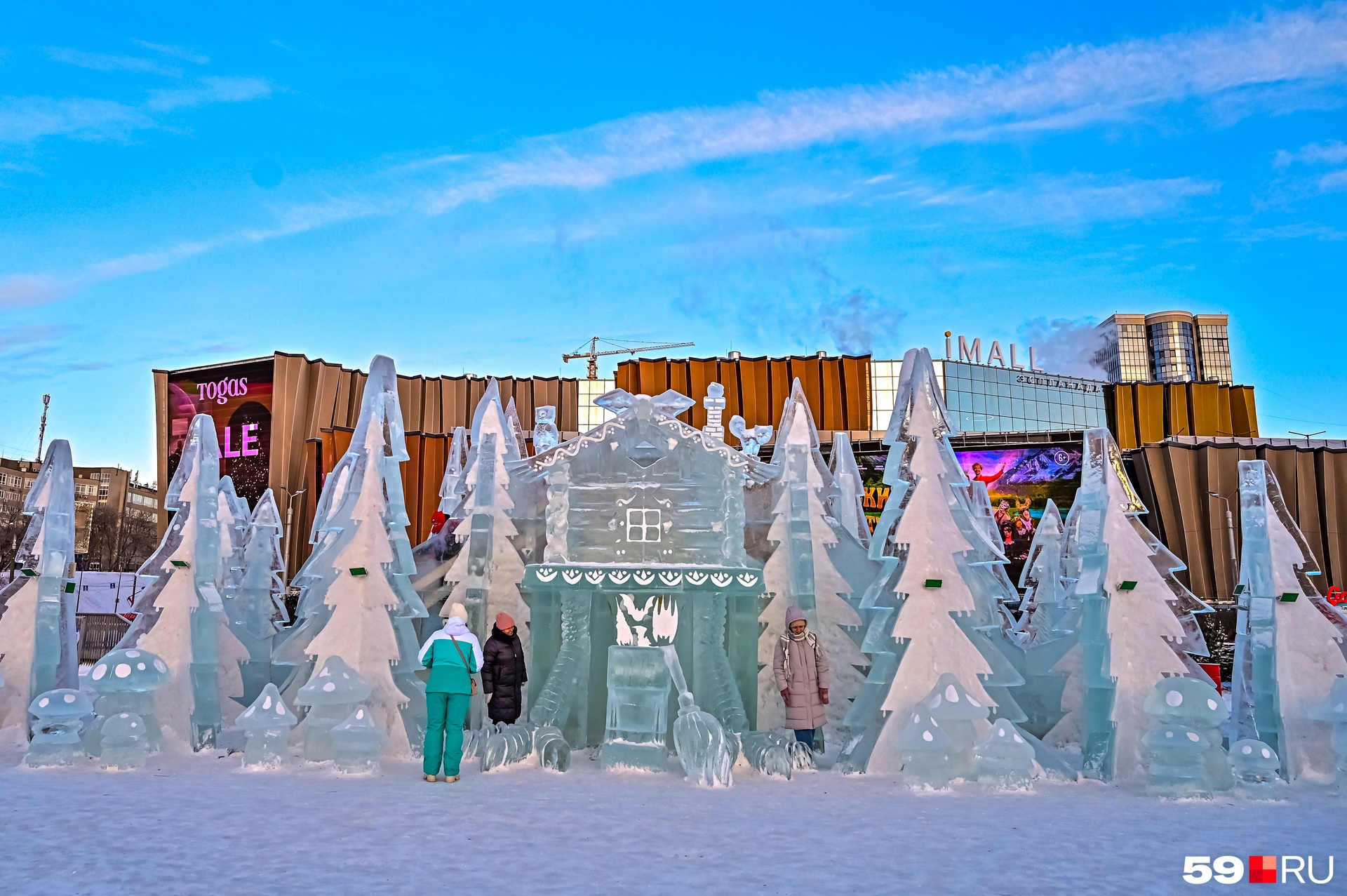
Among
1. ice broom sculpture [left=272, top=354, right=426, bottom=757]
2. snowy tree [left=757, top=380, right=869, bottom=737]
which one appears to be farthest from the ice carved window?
ice broom sculpture [left=272, top=354, right=426, bottom=757]

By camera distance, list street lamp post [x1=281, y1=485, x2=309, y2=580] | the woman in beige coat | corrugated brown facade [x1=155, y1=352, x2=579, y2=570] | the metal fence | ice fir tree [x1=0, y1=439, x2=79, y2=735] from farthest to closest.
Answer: corrugated brown facade [x1=155, y1=352, x2=579, y2=570] → street lamp post [x1=281, y1=485, x2=309, y2=580] → the metal fence → ice fir tree [x1=0, y1=439, x2=79, y2=735] → the woman in beige coat

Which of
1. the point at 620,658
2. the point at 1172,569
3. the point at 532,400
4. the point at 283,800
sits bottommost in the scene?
the point at 283,800

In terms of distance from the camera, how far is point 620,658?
9.85m

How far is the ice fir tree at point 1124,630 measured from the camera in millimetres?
9547

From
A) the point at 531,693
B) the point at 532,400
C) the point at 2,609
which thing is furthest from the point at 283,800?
the point at 532,400

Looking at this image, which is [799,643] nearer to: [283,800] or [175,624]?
[283,800]

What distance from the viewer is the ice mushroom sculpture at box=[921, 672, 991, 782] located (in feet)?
29.3

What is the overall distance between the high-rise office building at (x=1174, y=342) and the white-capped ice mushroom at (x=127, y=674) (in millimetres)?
100086

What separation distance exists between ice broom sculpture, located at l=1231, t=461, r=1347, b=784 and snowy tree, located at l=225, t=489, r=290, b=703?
1161cm

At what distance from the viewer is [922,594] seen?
10078 millimetres

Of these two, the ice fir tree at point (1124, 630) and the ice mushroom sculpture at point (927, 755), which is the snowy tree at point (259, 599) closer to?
the ice mushroom sculpture at point (927, 755)

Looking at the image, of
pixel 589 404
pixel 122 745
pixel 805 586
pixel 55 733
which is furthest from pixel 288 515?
pixel 805 586

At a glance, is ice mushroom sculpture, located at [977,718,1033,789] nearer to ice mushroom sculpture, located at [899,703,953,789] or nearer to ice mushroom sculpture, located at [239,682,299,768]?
ice mushroom sculpture, located at [899,703,953,789]

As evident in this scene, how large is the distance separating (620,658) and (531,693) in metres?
1.76
